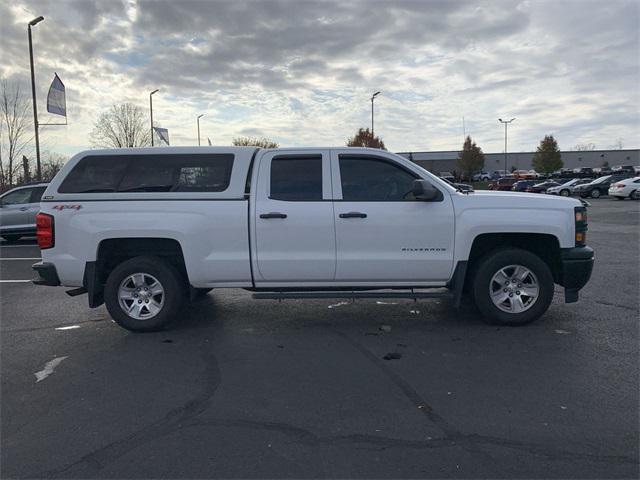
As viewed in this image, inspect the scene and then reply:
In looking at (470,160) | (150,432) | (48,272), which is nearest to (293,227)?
(150,432)

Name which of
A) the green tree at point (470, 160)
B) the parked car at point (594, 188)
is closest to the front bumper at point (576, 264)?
the parked car at point (594, 188)

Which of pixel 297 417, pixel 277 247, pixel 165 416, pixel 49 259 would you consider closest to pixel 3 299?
pixel 49 259

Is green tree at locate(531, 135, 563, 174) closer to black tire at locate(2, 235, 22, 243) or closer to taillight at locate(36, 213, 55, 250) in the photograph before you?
black tire at locate(2, 235, 22, 243)

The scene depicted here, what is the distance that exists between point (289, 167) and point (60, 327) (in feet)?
11.2

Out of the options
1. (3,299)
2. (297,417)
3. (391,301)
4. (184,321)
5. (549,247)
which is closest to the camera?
(297,417)

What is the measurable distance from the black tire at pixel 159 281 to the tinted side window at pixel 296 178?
1.50 meters

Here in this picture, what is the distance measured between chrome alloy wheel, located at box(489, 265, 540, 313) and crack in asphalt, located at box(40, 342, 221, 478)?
3218 millimetres

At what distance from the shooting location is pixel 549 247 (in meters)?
5.87

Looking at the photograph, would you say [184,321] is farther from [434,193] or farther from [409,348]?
[434,193]

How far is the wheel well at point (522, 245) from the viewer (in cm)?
574

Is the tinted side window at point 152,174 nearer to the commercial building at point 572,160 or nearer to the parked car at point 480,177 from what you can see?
the parked car at point 480,177

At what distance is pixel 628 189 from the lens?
108ft

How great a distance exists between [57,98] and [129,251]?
18.0m

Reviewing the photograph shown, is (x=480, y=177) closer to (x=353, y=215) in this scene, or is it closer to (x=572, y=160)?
(x=572, y=160)
